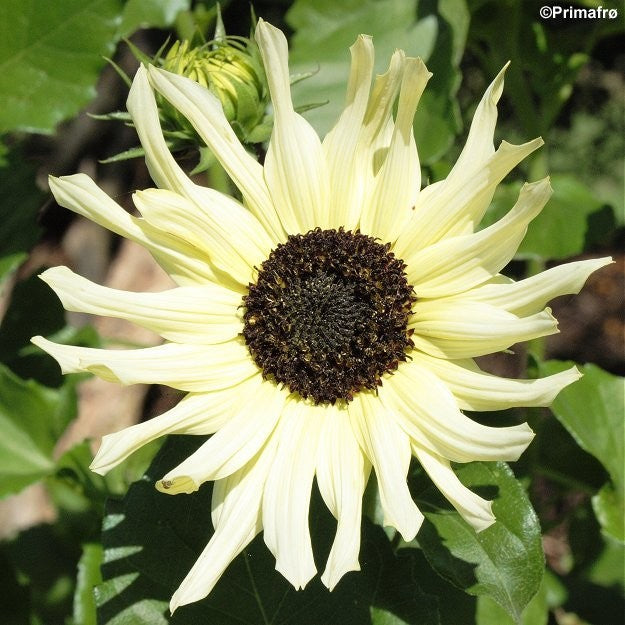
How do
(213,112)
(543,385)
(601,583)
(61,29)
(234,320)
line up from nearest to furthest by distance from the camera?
(543,385), (213,112), (234,320), (61,29), (601,583)

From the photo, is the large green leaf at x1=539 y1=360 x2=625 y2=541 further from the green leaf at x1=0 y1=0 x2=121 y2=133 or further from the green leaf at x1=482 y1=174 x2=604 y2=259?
the green leaf at x1=0 y1=0 x2=121 y2=133

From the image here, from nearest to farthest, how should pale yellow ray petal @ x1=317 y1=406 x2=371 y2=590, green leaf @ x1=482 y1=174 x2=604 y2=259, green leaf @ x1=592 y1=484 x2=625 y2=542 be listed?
pale yellow ray petal @ x1=317 y1=406 x2=371 y2=590, green leaf @ x1=592 y1=484 x2=625 y2=542, green leaf @ x1=482 y1=174 x2=604 y2=259

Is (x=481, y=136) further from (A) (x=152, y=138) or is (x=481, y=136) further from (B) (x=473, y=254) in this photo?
(A) (x=152, y=138)

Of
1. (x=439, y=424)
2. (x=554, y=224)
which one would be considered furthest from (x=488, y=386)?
(x=554, y=224)

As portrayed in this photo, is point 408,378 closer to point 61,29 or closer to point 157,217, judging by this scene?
point 157,217

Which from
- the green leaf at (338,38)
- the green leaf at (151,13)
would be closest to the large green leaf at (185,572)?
the green leaf at (338,38)

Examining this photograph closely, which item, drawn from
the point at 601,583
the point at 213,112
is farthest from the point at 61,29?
the point at 601,583

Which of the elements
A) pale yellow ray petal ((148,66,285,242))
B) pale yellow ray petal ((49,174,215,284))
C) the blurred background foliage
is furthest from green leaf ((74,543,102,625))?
pale yellow ray petal ((148,66,285,242))

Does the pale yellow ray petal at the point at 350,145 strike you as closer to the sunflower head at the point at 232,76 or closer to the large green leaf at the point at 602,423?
the sunflower head at the point at 232,76
